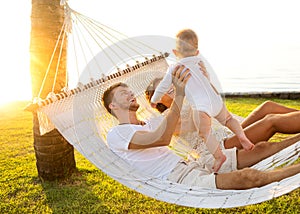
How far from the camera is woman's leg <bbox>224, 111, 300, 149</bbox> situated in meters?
2.01

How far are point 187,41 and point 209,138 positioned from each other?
582 mm

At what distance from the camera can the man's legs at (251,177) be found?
160 cm

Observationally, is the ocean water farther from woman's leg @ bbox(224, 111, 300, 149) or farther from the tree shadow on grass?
woman's leg @ bbox(224, 111, 300, 149)

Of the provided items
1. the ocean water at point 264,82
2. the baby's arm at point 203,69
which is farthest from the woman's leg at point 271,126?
the ocean water at point 264,82

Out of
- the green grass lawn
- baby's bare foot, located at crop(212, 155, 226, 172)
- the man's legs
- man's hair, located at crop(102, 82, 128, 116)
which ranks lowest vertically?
the green grass lawn

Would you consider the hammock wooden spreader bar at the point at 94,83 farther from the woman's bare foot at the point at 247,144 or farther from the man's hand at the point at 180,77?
the woman's bare foot at the point at 247,144

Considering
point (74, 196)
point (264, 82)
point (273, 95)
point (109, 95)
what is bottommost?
point (264, 82)

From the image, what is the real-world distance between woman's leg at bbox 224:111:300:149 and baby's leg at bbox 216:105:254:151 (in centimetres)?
9

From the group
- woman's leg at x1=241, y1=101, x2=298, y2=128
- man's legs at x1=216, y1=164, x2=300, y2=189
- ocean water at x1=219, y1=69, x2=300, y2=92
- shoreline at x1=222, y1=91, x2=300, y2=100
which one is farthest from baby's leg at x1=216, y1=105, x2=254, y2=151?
ocean water at x1=219, y1=69, x2=300, y2=92

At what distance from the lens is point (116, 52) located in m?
2.46

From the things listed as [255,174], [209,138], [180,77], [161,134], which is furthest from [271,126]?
[161,134]

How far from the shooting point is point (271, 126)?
6.78 feet

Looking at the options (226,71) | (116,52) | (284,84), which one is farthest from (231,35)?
(116,52)

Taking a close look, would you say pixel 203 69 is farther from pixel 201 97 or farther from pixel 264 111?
A: pixel 264 111
